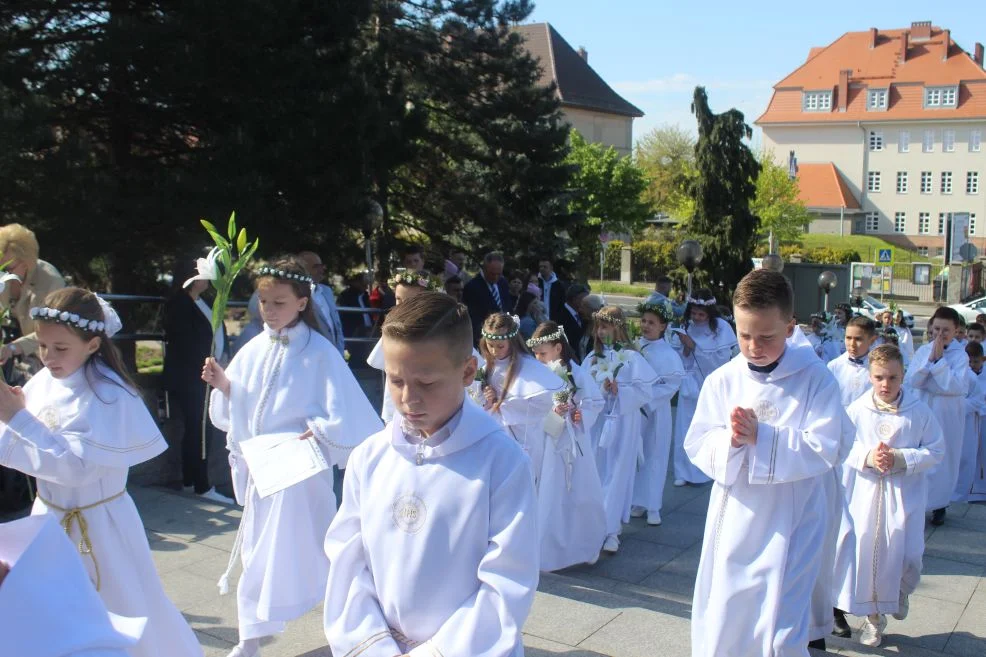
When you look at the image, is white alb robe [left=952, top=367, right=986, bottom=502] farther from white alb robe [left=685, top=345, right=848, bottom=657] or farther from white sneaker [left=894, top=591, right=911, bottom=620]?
white alb robe [left=685, top=345, right=848, bottom=657]

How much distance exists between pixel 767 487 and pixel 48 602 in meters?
3.50

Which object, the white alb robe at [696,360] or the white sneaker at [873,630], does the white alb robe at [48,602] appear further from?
the white alb robe at [696,360]

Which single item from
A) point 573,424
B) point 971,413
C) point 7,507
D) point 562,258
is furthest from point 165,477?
point 562,258

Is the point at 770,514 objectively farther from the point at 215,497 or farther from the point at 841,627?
the point at 215,497

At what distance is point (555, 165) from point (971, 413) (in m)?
11.9

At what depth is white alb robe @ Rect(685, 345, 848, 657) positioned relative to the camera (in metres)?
4.35

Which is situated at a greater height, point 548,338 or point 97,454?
point 548,338

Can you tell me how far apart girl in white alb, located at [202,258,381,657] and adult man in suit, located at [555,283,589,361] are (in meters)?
8.38

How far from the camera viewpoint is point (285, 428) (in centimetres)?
513

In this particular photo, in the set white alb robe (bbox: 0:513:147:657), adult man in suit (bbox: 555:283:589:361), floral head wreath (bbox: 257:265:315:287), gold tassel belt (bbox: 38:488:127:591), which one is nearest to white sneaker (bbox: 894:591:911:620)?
floral head wreath (bbox: 257:265:315:287)

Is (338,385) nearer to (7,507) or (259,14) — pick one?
(7,507)

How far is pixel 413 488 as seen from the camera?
2863 mm

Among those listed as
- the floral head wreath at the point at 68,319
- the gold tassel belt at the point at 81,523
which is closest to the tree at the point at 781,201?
the floral head wreath at the point at 68,319

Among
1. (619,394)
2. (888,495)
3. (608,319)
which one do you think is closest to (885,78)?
(608,319)
